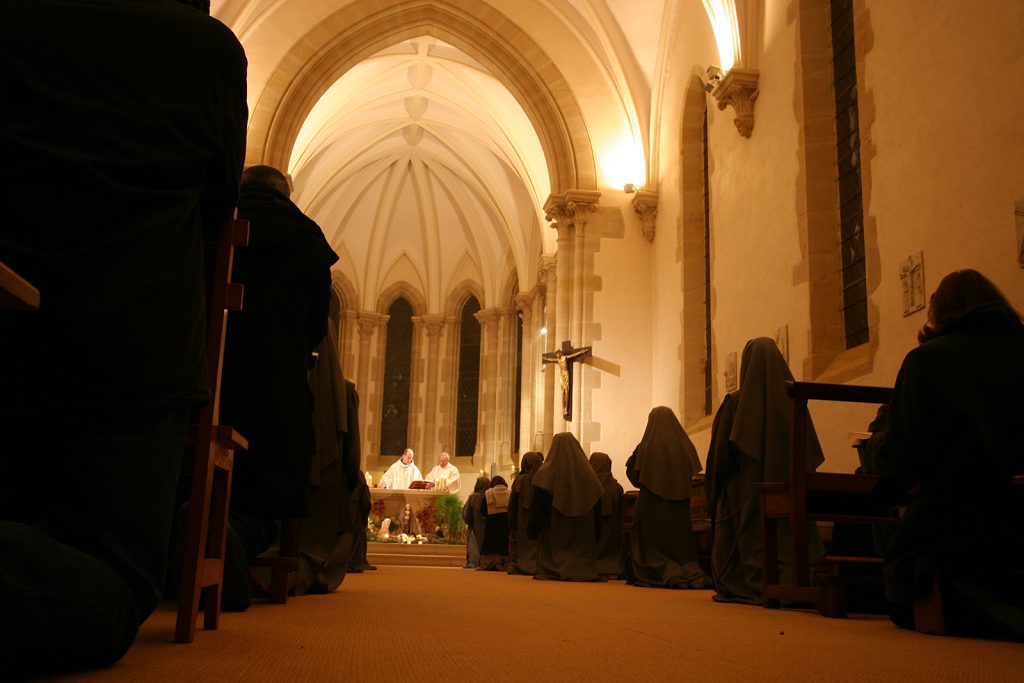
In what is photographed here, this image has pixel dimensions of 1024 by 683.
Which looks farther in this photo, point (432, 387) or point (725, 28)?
point (432, 387)

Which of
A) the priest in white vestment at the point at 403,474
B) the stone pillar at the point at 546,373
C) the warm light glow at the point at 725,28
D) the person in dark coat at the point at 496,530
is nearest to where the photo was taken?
the warm light glow at the point at 725,28

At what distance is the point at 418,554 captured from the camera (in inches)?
687

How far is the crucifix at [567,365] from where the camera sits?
15.8m

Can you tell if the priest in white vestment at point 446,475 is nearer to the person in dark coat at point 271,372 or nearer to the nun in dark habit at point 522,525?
the nun in dark habit at point 522,525

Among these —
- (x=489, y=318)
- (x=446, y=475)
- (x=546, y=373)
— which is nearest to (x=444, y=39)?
(x=546, y=373)

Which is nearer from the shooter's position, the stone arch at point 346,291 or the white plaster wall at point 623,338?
the white plaster wall at point 623,338

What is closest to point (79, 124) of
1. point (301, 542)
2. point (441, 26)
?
point (301, 542)

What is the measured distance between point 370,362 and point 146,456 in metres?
26.1

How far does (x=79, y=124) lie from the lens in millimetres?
2164

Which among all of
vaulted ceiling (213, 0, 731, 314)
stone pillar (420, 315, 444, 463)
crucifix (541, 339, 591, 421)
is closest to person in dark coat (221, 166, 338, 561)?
crucifix (541, 339, 591, 421)

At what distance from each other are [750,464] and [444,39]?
13.0m

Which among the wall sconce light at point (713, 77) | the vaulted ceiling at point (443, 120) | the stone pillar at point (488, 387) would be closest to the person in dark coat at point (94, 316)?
the wall sconce light at point (713, 77)

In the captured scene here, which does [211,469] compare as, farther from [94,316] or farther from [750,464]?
[750,464]

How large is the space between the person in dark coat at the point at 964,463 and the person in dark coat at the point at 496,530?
954 cm
